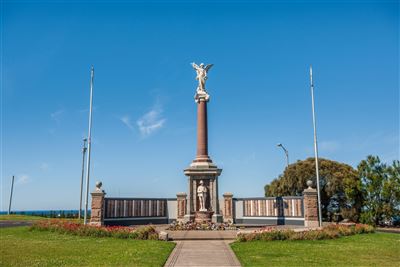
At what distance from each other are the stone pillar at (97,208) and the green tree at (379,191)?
71.2 feet

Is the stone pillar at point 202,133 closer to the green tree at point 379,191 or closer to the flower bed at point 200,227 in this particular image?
the flower bed at point 200,227

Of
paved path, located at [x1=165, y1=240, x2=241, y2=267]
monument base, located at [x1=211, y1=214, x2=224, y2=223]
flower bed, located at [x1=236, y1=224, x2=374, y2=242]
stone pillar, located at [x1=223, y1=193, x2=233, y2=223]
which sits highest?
stone pillar, located at [x1=223, y1=193, x2=233, y2=223]

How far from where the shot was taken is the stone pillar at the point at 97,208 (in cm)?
2447

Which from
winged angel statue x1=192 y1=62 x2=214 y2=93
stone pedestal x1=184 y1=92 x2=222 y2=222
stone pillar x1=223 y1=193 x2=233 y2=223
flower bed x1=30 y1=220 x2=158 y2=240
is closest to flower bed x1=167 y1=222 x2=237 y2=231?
stone pedestal x1=184 y1=92 x2=222 y2=222

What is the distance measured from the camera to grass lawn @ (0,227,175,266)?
10.6 meters

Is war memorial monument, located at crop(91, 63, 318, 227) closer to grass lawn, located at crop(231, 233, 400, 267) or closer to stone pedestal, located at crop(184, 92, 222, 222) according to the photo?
stone pedestal, located at crop(184, 92, 222, 222)

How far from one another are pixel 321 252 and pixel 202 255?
434 cm

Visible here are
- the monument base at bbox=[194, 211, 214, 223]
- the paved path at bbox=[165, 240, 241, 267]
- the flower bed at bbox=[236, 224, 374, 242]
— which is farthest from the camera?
the monument base at bbox=[194, 211, 214, 223]

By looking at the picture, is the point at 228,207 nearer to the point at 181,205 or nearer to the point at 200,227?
the point at 181,205

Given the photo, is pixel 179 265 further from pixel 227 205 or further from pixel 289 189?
pixel 289 189

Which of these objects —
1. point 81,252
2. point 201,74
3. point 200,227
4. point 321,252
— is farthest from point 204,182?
point 81,252

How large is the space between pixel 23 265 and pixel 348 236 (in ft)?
49.3

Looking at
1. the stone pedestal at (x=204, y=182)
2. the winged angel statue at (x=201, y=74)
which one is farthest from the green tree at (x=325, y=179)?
the winged angel statue at (x=201, y=74)

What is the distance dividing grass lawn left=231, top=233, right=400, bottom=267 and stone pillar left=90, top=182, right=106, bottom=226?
12.8m
